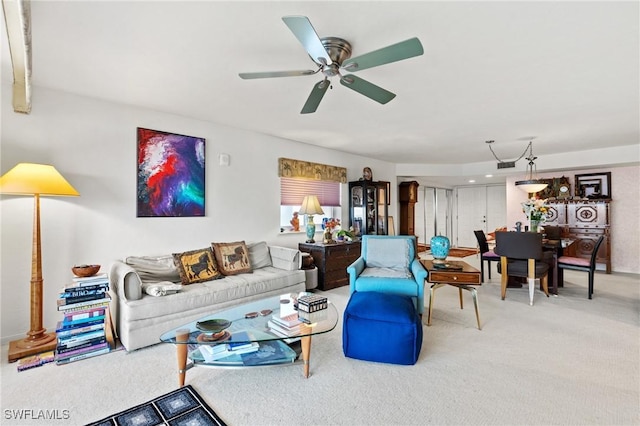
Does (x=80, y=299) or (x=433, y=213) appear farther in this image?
(x=433, y=213)

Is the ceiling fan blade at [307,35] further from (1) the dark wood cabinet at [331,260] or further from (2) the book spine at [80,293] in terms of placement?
(1) the dark wood cabinet at [331,260]

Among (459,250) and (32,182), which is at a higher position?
(32,182)

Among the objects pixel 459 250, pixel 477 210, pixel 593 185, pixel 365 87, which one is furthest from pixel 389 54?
pixel 477 210

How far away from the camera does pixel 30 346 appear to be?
250cm

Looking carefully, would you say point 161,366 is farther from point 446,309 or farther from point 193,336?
point 446,309

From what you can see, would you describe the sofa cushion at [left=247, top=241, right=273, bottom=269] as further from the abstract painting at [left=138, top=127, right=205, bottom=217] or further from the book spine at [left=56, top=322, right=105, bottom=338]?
the book spine at [left=56, top=322, right=105, bottom=338]

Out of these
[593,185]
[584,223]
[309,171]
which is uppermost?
[309,171]

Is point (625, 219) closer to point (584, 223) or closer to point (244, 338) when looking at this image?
point (584, 223)

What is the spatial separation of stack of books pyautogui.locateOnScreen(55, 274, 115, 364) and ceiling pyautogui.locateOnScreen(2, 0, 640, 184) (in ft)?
5.90

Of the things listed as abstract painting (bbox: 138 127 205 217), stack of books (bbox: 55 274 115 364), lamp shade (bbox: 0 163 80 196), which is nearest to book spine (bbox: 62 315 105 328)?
stack of books (bbox: 55 274 115 364)

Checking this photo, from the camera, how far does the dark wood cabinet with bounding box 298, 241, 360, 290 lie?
4455mm

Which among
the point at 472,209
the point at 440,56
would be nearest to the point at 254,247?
the point at 440,56

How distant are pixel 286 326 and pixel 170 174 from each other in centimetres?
243

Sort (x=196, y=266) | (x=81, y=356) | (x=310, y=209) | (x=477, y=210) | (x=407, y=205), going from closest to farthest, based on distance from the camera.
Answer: (x=81, y=356), (x=196, y=266), (x=310, y=209), (x=407, y=205), (x=477, y=210)
